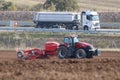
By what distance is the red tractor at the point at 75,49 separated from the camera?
32.8 meters

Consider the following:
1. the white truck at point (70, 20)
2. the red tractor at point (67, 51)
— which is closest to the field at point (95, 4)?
the white truck at point (70, 20)

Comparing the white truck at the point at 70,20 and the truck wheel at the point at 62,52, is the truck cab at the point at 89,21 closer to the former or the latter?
the white truck at the point at 70,20

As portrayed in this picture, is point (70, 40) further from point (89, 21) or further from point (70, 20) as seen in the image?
point (70, 20)

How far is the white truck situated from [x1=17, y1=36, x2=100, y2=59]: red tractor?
26768 mm

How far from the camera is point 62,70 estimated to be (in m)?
26.7

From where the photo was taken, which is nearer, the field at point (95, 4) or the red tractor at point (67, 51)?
the red tractor at point (67, 51)

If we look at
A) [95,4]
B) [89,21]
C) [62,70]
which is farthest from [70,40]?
[95,4]

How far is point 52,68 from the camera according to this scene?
2764 centimetres

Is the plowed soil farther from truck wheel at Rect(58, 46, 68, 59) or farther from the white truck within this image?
the white truck

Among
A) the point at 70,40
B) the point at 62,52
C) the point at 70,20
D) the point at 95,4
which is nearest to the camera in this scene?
the point at 70,40

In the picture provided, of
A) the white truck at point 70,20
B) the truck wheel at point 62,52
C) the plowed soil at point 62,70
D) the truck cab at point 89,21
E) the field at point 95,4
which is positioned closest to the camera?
the plowed soil at point 62,70

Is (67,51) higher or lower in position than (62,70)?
higher

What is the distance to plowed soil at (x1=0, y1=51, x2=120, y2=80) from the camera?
77.5 ft

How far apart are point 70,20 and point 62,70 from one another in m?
35.9
